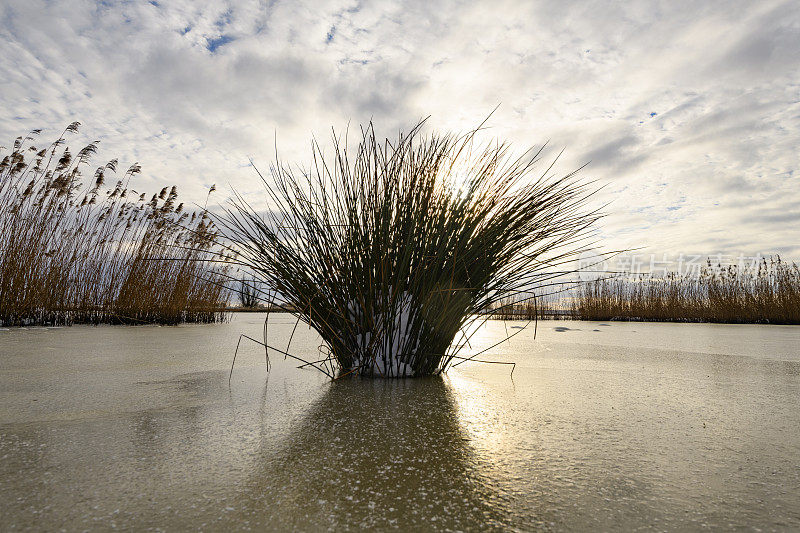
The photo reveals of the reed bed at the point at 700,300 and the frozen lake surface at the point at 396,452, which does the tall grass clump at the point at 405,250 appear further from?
the reed bed at the point at 700,300

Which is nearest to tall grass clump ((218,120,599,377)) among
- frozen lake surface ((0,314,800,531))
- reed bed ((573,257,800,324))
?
frozen lake surface ((0,314,800,531))

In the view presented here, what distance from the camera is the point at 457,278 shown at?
1619 mm

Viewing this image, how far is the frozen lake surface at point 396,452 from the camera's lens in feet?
2.04

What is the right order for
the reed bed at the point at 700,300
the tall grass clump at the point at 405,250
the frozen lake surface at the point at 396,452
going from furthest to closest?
1. the reed bed at the point at 700,300
2. the tall grass clump at the point at 405,250
3. the frozen lake surface at the point at 396,452

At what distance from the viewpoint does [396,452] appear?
86 cm

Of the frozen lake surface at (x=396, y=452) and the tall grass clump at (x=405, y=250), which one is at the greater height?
the tall grass clump at (x=405, y=250)

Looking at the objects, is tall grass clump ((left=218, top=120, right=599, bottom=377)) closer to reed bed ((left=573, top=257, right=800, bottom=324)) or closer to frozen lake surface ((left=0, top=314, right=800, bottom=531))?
frozen lake surface ((left=0, top=314, right=800, bottom=531))

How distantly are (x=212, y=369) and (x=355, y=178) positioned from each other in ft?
3.12

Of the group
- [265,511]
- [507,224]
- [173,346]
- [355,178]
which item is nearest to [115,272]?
[173,346]

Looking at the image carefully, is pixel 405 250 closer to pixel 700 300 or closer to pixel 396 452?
pixel 396 452

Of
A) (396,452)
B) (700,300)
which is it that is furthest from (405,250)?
(700,300)

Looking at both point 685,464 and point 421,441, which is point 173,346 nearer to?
point 421,441

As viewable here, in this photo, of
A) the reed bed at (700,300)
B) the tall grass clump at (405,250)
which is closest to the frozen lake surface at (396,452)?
the tall grass clump at (405,250)

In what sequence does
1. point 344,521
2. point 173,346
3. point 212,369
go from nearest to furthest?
point 344,521, point 212,369, point 173,346
